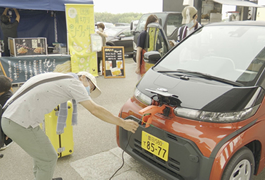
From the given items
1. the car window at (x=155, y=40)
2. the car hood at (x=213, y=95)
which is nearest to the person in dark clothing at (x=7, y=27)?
the car window at (x=155, y=40)

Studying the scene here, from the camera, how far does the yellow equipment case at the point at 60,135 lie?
3.25 m

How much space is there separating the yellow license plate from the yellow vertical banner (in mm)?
5938

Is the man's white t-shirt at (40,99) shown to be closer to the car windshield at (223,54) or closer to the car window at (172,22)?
Answer: the car windshield at (223,54)

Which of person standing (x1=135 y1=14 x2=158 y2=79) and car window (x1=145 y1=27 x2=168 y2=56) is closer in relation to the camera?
car window (x1=145 y1=27 x2=168 y2=56)

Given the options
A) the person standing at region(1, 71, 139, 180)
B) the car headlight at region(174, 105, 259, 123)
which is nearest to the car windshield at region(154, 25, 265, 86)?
the car headlight at region(174, 105, 259, 123)

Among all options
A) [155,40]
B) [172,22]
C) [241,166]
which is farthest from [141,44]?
[172,22]

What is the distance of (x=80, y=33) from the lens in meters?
Result: 7.89

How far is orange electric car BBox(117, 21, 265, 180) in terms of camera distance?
6.89 feet

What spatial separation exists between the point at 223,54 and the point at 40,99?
2.02 meters

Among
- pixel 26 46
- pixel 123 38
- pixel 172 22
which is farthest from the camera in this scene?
pixel 123 38

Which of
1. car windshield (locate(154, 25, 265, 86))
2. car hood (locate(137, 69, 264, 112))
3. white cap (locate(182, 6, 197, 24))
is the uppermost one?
white cap (locate(182, 6, 197, 24))

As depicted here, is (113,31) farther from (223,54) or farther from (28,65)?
(223,54)

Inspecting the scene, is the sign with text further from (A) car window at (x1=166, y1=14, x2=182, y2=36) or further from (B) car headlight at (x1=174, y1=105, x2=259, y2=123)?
(B) car headlight at (x1=174, y1=105, x2=259, y2=123)

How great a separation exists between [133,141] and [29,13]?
24.9 ft
